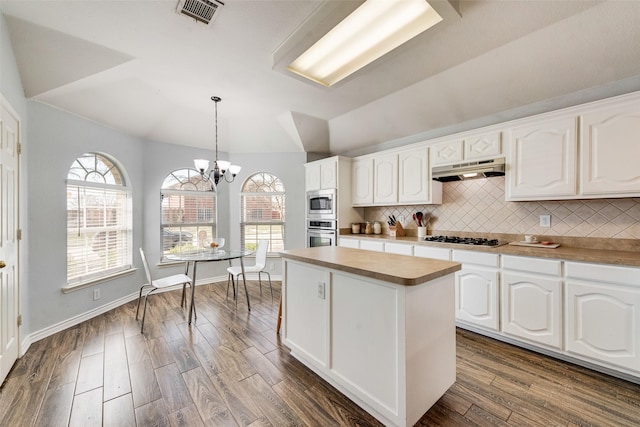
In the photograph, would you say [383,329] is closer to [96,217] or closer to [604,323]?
[604,323]

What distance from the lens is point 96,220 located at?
3348 millimetres

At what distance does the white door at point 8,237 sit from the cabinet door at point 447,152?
3.90 m

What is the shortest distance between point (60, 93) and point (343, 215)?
11.7ft

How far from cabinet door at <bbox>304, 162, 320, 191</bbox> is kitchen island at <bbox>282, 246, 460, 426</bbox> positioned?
2517 millimetres

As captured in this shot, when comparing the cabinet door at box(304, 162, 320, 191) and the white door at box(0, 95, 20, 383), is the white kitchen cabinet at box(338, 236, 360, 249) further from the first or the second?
the white door at box(0, 95, 20, 383)

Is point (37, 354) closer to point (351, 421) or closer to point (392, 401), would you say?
point (351, 421)

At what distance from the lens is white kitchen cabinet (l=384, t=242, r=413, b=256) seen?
3.09 metres

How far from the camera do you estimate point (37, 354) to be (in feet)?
7.56

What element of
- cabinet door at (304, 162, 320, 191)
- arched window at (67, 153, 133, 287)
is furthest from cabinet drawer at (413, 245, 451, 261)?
arched window at (67, 153, 133, 287)

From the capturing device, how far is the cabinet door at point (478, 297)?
247 centimetres

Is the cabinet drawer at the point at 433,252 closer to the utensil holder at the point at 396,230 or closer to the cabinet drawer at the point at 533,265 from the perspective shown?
the cabinet drawer at the point at 533,265

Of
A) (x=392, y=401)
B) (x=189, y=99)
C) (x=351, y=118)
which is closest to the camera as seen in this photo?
(x=392, y=401)

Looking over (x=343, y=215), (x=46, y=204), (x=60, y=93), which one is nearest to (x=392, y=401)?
(x=343, y=215)

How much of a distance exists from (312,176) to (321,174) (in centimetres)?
23
